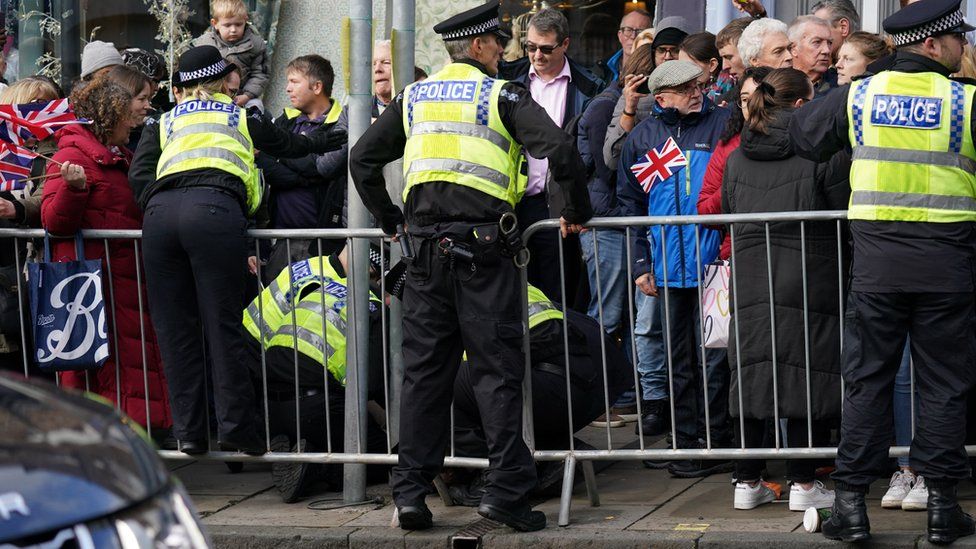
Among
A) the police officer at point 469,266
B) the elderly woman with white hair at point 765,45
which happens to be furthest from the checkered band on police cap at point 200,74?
the elderly woman with white hair at point 765,45

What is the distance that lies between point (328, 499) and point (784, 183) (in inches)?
101

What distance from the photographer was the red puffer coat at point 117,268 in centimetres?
734

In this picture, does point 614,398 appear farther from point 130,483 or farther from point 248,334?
point 130,483

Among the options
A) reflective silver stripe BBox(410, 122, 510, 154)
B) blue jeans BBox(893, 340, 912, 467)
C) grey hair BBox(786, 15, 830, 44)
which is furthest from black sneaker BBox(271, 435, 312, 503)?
grey hair BBox(786, 15, 830, 44)

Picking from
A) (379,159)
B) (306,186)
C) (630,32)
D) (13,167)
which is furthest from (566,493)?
(630,32)

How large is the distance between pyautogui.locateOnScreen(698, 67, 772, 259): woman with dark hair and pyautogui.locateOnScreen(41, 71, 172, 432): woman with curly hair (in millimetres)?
2705

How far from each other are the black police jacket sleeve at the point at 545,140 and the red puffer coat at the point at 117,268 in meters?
2.19

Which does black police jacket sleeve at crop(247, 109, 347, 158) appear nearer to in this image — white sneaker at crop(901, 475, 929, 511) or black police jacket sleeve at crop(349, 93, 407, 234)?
black police jacket sleeve at crop(349, 93, 407, 234)

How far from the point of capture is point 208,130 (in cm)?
708

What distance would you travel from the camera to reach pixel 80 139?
7.39 metres

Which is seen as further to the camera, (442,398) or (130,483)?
(442,398)

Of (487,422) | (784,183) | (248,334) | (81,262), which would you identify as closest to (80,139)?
(81,262)

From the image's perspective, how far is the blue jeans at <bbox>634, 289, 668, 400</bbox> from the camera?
7629 millimetres

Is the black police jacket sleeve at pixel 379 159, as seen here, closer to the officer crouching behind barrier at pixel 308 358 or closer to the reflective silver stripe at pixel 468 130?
the reflective silver stripe at pixel 468 130
